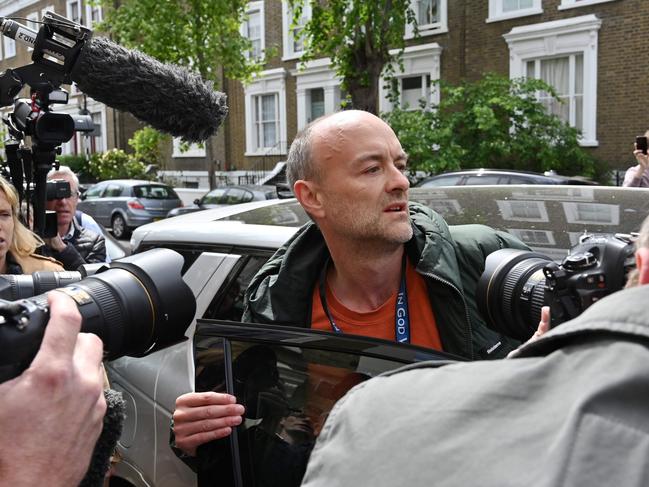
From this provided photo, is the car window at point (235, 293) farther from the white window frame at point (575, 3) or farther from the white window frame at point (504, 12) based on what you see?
the white window frame at point (504, 12)

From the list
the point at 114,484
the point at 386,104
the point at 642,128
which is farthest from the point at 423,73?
the point at 114,484

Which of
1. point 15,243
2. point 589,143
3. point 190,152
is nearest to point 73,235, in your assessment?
point 15,243

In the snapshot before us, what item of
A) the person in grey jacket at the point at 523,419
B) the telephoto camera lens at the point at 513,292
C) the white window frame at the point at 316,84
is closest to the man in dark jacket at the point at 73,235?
the telephoto camera lens at the point at 513,292

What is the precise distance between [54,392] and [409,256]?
1.43m

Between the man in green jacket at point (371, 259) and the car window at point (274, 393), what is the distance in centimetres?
29

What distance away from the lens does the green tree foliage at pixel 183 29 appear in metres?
15.3

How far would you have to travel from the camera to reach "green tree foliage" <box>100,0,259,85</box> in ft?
50.2

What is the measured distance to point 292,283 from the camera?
226 cm

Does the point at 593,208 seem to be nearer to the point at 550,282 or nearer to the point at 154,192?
the point at 550,282

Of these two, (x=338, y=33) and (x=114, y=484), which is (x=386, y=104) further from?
(x=114, y=484)

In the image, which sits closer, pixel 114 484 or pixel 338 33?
pixel 114 484

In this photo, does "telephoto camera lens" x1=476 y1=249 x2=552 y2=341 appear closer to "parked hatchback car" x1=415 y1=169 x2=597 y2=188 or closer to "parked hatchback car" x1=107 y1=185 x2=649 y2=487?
"parked hatchback car" x1=107 y1=185 x2=649 y2=487

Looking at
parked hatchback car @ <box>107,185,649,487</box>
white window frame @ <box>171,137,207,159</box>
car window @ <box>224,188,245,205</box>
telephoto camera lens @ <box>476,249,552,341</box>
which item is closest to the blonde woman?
parked hatchback car @ <box>107,185,649,487</box>

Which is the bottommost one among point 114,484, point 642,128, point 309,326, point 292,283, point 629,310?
point 114,484
